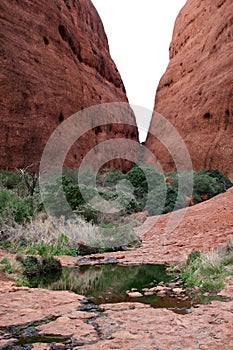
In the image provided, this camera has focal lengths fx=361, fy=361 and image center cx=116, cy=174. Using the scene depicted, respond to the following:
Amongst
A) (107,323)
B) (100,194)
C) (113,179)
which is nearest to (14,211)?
(100,194)

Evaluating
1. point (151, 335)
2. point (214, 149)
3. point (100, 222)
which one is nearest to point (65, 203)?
point (100, 222)

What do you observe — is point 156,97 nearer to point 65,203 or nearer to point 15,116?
point 15,116

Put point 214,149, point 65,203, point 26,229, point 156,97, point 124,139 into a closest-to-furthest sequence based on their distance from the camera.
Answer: point 26,229 < point 65,203 < point 214,149 < point 124,139 < point 156,97

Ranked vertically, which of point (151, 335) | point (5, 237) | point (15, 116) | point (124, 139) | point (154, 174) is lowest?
point (151, 335)

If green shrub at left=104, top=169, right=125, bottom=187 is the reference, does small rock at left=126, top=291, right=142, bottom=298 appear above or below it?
below

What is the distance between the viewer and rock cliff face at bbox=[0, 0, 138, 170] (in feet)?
58.0

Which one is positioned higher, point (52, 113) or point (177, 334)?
point (52, 113)

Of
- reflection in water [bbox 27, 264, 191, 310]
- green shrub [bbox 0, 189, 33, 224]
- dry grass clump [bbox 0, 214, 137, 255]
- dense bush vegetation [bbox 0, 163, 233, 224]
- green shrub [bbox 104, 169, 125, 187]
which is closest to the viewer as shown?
reflection in water [bbox 27, 264, 191, 310]

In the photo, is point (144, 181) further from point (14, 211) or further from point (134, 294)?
point (134, 294)

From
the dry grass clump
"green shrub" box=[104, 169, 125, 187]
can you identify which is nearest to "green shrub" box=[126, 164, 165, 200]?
"green shrub" box=[104, 169, 125, 187]

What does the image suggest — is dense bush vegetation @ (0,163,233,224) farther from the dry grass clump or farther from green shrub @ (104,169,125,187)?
the dry grass clump

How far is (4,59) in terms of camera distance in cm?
1786

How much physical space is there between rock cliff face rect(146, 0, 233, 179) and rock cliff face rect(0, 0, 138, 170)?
5722 millimetres

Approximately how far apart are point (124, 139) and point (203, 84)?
8.18 metres
